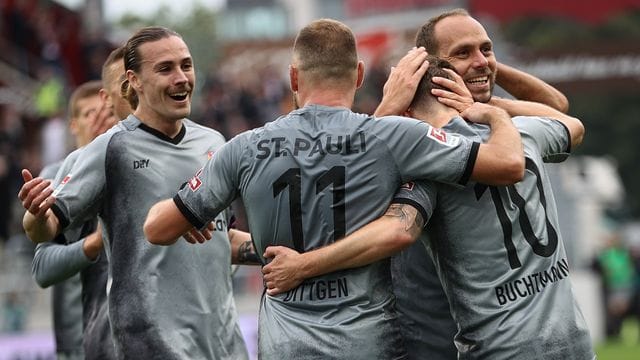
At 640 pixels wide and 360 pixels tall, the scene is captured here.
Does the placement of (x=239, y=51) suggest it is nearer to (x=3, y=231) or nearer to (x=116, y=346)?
(x=3, y=231)

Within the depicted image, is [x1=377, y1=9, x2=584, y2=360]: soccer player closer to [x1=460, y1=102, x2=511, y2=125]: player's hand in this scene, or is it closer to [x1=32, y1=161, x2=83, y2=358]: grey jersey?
[x1=460, y1=102, x2=511, y2=125]: player's hand

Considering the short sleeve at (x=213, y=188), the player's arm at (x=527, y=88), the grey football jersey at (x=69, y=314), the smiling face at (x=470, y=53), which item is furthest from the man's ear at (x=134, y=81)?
the grey football jersey at (x=69, y=314)

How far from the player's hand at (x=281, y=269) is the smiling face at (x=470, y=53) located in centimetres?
131

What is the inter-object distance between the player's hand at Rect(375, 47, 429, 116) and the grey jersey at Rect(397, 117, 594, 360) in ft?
0.75

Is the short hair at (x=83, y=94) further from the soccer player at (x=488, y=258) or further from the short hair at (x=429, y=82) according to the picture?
the soccer player at (x=488, y=258)

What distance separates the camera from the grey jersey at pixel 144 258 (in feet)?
22.6

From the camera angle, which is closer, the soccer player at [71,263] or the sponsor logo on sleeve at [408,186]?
the sponsor logo on sleeve at [408,186]

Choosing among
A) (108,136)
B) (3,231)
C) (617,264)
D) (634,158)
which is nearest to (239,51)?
(634,158)

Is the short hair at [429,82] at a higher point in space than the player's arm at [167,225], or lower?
higher

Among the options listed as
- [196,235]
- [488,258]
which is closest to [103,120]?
[196,235]

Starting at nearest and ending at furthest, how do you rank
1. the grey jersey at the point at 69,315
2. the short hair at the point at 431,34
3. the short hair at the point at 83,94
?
the short hair at the point at 431,34 < the short hair at the point at 83,94 < the grey jersey at the point at 69,315

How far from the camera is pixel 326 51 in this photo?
5754 millimetres

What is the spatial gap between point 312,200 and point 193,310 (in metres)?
1.50

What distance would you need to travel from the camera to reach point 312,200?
18.6 feet
